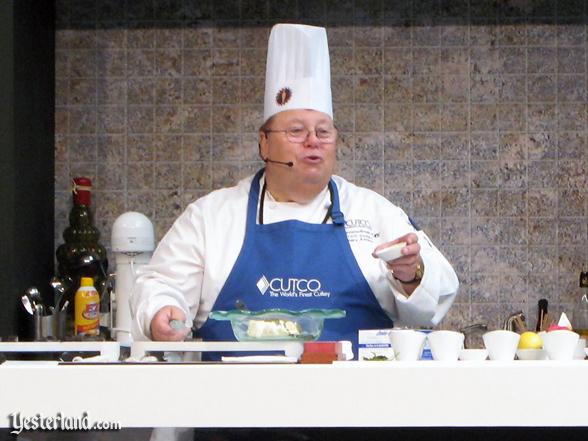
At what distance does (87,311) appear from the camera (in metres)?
3.13

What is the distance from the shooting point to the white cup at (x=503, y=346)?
1.43 meters

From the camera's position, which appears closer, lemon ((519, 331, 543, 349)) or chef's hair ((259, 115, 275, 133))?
lemon ((519, 331, 543, 349))

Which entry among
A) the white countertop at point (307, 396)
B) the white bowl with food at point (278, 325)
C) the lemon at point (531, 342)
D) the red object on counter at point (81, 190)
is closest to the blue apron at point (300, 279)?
the red object on counter at point (81, 190)

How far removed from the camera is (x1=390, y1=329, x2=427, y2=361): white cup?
1442 mm

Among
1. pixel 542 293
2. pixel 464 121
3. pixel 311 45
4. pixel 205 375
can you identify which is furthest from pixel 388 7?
pixel 205 375

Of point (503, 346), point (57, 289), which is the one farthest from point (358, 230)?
point (503, 346)

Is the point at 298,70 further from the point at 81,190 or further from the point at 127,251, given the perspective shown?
the point at 81,190

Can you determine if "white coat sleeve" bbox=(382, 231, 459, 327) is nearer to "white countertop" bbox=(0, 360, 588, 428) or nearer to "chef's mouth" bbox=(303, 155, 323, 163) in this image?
"chef's mouth" bbox=(303, 155, 323, 163)

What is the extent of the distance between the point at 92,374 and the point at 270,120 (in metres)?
1.76

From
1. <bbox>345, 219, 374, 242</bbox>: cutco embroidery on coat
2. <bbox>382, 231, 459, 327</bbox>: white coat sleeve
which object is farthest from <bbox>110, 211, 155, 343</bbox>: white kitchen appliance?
<bbox>382, 231, 459, 327</bbox>: white coat sleeve

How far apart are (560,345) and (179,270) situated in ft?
4.92

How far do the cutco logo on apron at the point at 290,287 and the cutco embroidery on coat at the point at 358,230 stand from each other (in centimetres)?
→ 16

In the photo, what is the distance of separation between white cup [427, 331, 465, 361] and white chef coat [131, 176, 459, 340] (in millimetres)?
1105

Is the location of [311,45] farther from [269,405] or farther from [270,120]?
[269,405]
